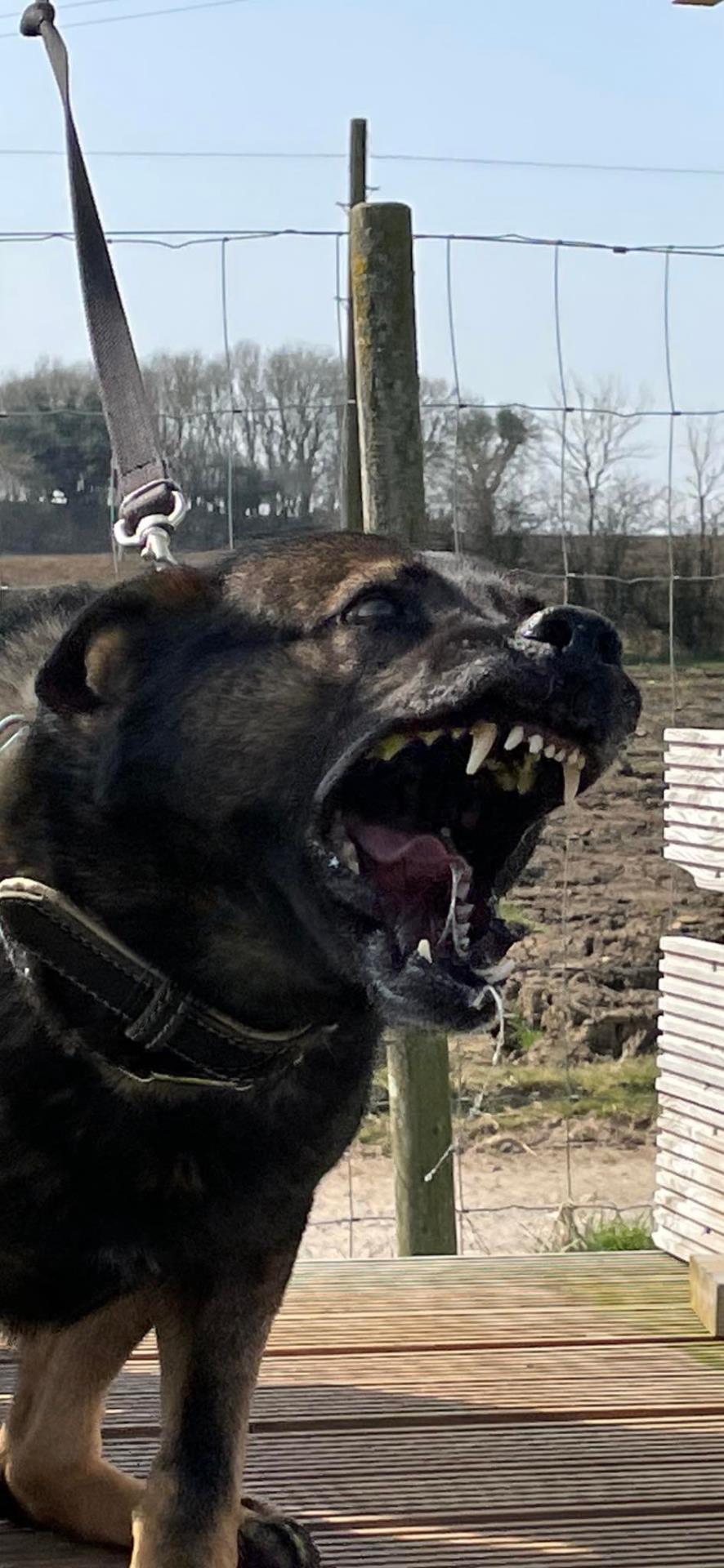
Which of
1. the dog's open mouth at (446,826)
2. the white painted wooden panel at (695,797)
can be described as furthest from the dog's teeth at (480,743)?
the white painted wooden panel at (695,797)

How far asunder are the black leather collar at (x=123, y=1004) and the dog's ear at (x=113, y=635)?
0.24 metres

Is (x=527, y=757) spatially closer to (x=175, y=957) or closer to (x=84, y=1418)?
(x=175, y=957)

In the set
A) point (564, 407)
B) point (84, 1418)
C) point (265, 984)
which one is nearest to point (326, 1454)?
point (84, 1418)

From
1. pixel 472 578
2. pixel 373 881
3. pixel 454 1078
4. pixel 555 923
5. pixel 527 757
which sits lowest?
pixel 454 1078

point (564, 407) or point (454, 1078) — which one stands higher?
point (564, 407)

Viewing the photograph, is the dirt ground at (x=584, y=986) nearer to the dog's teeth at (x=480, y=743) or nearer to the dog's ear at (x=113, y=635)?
the dog's ear at (x=113, y=635)

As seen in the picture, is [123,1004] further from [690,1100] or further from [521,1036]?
[521,1036]

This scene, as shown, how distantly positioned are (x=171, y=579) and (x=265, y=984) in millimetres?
527

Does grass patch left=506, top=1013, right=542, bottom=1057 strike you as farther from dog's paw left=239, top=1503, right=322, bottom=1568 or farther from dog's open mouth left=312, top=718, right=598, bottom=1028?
dog's open mouth left=312, top=718, right=598, bottom=1028

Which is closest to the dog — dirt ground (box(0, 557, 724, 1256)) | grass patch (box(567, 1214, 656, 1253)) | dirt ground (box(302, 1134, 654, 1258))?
grass patch (box(567, 1214, 656, 1253))

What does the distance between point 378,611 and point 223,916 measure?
0.42 metres

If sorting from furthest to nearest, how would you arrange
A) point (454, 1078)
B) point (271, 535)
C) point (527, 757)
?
point (454, 1078), point (271, 535), point (527, 757)

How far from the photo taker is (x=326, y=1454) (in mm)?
2643

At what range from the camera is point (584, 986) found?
22.8 ft
